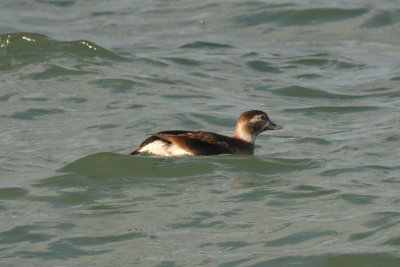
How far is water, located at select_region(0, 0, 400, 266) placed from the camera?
8664 millimetres

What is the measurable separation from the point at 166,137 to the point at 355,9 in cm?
1146

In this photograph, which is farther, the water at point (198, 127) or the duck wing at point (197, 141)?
the duck wing at point (197, 141)

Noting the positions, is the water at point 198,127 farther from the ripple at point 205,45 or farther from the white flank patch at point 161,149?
the white flank patch at point 161,149

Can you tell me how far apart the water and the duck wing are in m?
0.10

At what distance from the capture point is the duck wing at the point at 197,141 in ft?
36.4

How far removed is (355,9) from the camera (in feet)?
71.1

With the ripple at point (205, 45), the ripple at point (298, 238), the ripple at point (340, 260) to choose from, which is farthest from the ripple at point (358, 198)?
the ripple at point (205, 45)

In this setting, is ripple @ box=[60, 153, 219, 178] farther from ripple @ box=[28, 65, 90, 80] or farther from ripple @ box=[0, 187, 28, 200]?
ripple @ box=[28, 65, 90, 80]

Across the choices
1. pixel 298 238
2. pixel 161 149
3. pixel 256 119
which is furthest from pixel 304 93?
pixel 298 238

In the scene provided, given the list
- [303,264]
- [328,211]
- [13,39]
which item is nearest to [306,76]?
[13,39]

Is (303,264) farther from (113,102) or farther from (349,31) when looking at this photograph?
(349,31)

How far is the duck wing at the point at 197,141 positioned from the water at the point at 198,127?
103mm

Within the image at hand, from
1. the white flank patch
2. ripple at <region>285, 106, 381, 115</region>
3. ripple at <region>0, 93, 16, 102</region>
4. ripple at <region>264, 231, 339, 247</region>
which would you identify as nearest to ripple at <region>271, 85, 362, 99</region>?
ripple at <region>285, 106, 381, 115</region>

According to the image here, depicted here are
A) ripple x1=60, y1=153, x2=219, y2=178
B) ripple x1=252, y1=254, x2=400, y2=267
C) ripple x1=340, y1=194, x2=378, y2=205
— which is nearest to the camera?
ripple x1=252, y1=254, x2=400, y2=267
